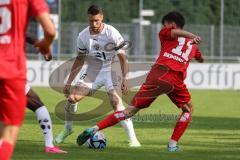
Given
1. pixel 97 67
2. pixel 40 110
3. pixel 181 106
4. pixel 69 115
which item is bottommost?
pixel 69 115

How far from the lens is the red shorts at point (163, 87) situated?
1215 cm

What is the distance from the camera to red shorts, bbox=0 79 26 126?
23.9 feet

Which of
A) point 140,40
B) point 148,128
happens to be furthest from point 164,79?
point 140,40

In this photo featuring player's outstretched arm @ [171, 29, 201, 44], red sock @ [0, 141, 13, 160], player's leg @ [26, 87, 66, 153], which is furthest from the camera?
player's leg @ [26, 87, 66, 153]

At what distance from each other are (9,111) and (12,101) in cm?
10

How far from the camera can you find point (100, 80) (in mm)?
13281

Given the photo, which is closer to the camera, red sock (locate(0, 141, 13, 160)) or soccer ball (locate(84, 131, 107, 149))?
red sock (locate(0, 141, 13, 160))

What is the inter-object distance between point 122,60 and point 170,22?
4.77 feet

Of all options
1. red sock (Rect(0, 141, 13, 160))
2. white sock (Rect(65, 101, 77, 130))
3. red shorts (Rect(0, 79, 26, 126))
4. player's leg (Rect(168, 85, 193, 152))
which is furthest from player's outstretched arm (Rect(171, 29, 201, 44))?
red sock (Rect(0, 141, 13, 160))

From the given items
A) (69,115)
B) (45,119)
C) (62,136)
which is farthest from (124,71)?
(45,119)

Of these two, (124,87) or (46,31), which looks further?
(124,87)

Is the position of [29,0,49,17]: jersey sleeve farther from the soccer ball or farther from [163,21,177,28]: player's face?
the soccer ball

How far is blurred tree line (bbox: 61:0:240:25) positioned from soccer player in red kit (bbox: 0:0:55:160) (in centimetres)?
3011

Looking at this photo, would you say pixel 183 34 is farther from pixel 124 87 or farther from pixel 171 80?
pixel 124 87
